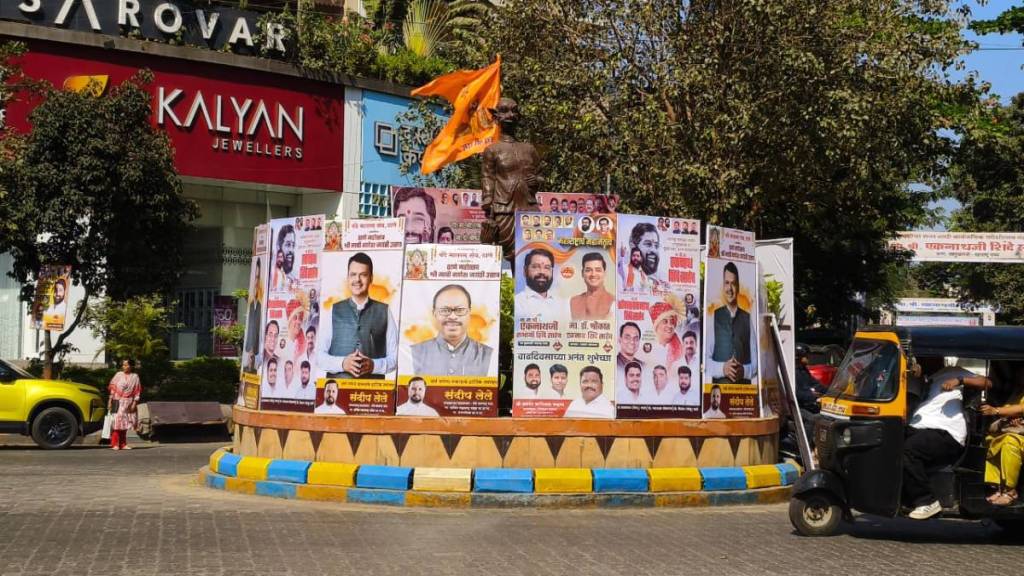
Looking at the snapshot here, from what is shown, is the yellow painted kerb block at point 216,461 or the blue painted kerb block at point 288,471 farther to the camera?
the yellow painted kerb block at point 216,461

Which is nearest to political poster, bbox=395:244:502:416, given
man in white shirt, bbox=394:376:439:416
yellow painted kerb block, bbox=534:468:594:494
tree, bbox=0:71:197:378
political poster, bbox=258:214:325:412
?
man in white shirt, bbox=394:376:439:416

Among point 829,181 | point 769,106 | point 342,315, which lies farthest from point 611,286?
point 829,181

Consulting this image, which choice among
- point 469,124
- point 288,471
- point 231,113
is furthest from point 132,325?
point 288,471

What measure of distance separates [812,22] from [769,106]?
179 centimetres

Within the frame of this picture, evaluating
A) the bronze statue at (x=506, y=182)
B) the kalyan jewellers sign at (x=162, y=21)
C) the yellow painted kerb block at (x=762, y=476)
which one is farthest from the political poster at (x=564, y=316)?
the kalyan jewellers sign at (x=162, y=21)

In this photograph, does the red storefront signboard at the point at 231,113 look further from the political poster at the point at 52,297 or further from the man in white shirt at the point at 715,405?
the man in white shirt at the point at 715,405

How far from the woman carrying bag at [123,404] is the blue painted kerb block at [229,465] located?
25.8ft

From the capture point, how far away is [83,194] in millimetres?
25516

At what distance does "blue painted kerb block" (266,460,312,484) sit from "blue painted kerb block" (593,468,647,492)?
10.1 ft

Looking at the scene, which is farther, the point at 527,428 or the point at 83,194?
the point at 83,194

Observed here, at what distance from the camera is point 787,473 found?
14586mm

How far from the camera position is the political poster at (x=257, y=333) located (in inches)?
581

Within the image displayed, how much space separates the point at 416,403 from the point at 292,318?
1934 mm

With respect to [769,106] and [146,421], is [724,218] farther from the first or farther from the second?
[146,421]
